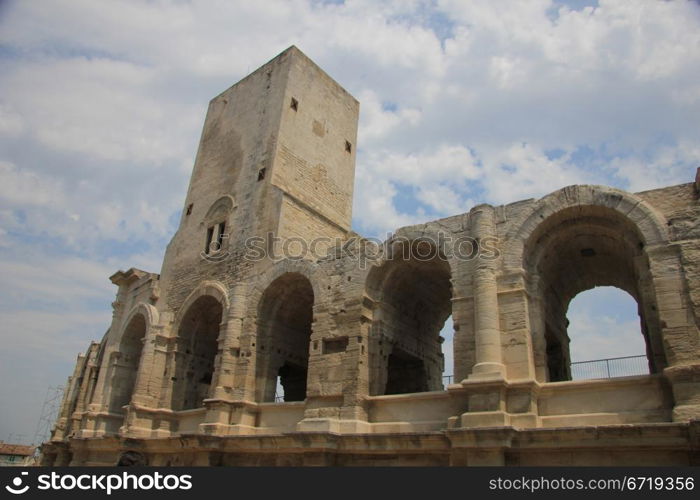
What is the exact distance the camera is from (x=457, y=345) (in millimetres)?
10438

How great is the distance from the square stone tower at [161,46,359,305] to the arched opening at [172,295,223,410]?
1.13m

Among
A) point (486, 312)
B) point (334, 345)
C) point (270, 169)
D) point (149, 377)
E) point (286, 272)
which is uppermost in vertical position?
point (270, 169)

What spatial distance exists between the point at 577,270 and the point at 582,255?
75 cm

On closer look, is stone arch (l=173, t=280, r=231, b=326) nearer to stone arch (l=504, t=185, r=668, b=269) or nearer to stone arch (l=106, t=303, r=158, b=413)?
stone arch (l=106, t=303, r=158, b=413)

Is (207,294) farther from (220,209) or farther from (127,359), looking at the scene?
(127,359)

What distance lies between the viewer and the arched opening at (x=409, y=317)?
39.6ft

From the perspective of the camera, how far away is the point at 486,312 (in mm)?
9969

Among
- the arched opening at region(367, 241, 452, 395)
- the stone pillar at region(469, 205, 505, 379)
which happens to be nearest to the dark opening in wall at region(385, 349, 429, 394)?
the arched opening at region(367, 241, 452, 395)

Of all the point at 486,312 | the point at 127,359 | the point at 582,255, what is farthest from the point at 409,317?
the point at 127,359

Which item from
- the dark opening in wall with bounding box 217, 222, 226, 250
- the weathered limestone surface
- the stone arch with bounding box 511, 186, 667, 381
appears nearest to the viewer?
the weathered limestone surface

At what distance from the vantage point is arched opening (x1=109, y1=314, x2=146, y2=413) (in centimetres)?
1780

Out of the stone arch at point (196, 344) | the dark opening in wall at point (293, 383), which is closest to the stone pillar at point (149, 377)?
the stone arch at point (196, 344)

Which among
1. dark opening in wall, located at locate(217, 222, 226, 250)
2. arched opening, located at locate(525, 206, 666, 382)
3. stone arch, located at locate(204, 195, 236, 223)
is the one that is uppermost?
stone arch, located at locate(204, 195, 236, 223)

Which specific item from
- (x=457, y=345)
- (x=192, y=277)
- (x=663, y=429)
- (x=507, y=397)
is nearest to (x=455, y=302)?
(x=457, y=345)
